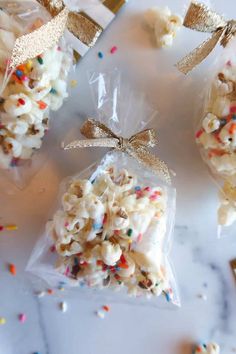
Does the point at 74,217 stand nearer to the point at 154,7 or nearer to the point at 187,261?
the point at 187,261

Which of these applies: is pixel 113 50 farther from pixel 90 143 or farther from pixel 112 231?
pixel 112 231

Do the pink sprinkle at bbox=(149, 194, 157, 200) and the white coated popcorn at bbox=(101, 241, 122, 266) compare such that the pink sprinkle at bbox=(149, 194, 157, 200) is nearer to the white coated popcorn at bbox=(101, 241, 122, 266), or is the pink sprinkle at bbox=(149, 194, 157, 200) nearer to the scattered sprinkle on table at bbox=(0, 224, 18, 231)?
the white coated popcorn at bbox=(101, 241, 122, 266)

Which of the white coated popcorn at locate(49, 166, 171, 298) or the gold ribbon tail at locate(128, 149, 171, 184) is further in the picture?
the gold ribbon tail at locate(128, 149, 171, 184)

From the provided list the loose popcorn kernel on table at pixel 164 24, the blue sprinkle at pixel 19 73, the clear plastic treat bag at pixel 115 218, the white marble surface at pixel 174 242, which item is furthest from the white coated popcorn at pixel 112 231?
the loose popcorn kernel on table at pixel 164 24

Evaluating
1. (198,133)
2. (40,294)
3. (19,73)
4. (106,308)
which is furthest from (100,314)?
(19,73)

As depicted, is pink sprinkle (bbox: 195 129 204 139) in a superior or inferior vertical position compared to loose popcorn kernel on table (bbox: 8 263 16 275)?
superior

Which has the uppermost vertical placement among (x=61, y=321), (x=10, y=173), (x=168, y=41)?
(x=168, y=41)

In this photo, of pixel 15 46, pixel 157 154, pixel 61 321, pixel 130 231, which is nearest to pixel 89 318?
pixel 61 321

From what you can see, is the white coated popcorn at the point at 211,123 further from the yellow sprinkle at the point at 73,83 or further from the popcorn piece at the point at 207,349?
the popcorn piece at the point at 207,349

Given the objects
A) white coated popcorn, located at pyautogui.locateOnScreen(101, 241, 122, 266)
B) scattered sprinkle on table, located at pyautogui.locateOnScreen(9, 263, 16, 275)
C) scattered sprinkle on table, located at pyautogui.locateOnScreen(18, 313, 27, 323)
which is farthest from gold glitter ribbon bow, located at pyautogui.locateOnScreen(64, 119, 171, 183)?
scattered sprinkle on table, located at pyautogui.locateOnScreen(18, 313, 27, 323)
